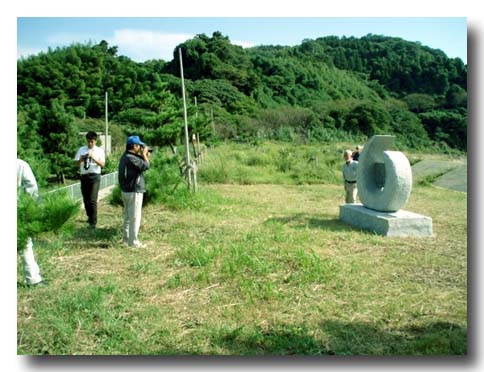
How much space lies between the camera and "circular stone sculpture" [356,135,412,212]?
6.14m

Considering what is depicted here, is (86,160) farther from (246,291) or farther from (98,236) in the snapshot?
(246,291)

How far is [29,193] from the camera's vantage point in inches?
144

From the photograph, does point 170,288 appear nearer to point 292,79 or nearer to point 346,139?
point 292,79

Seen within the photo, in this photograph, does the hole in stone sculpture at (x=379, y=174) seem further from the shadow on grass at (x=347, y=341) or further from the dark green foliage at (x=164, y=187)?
the shadow on grass at (x=347, y=341)

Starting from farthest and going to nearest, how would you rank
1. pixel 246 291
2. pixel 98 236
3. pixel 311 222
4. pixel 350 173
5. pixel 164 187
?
pixel 350 173 → pixel 164 187 → pixel 311 222 → pixel 98 236 → pixel 246 291

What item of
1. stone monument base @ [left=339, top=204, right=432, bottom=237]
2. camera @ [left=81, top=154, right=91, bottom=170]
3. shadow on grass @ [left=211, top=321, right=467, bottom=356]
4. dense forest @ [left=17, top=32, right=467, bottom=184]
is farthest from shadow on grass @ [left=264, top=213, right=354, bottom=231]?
shadow on grass @ [left=211, top=321, right=467, bottom=356]

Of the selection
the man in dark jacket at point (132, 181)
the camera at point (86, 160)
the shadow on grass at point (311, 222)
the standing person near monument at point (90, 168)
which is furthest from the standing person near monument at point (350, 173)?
the camera at point (86, 160)

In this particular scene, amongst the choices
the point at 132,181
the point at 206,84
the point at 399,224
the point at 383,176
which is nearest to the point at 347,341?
the point at 132,181

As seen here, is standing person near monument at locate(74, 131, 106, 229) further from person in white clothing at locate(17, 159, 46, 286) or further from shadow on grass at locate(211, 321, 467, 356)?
shadow on grass at locate(211, 321, 467, 356)

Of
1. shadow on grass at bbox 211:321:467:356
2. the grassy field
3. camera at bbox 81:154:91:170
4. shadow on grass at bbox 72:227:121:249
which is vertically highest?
camera at bbox 81:154:91:170

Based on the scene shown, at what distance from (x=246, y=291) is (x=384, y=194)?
306cm

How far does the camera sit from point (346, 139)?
71.1 feet

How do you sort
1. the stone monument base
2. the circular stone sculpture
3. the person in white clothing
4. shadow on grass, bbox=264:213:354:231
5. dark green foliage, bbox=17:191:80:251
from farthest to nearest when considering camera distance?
shadow on grass, bbox=264:213:354:231 → the circular stone sculpture → the stone monument base → the person in white clothing → dark green foliage, bbox=17:191:80:251

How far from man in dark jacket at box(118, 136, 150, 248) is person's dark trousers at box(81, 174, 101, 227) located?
90 centimetres
